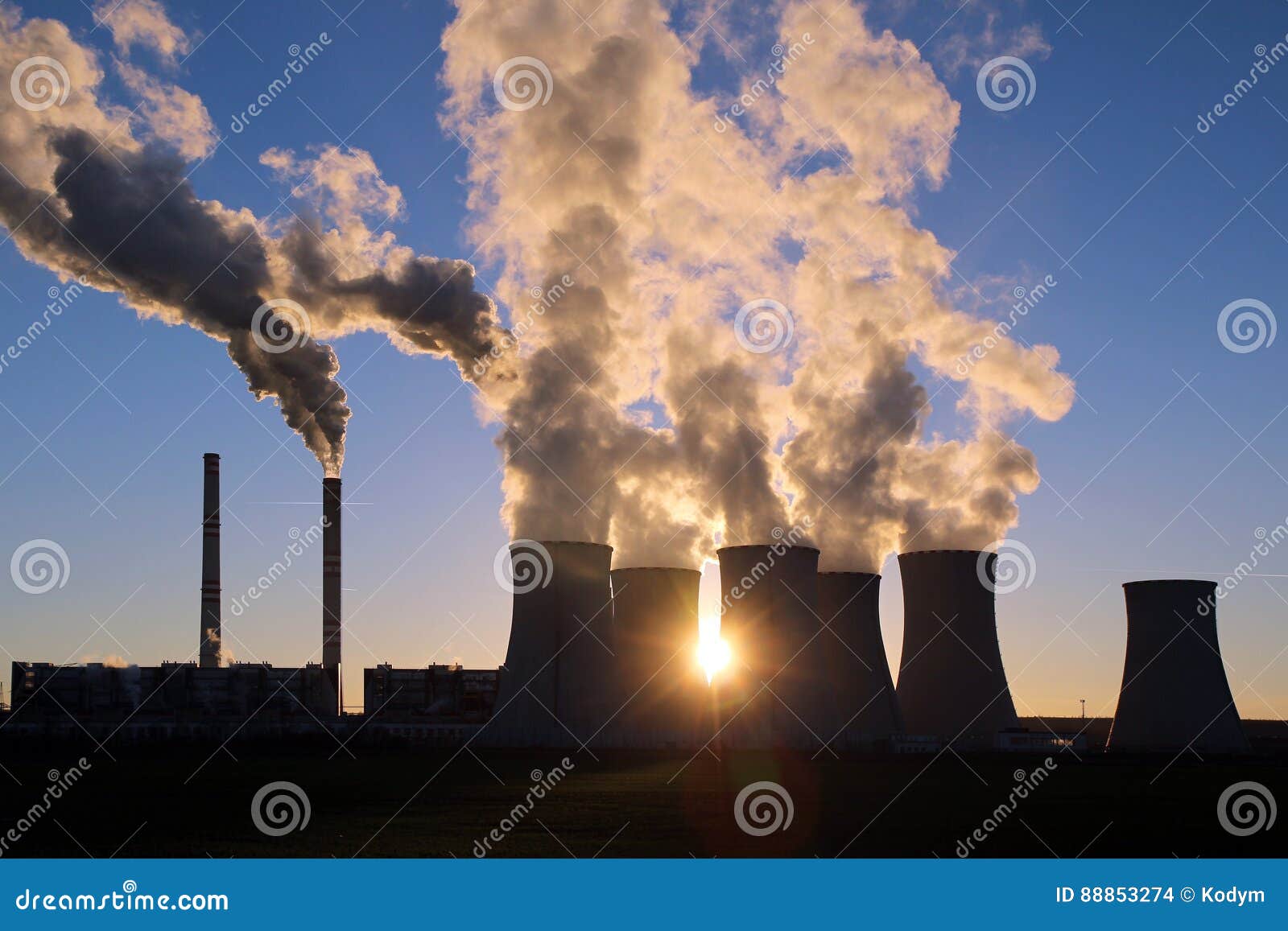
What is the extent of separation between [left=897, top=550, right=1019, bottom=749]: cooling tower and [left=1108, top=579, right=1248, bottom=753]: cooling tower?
12.2ft

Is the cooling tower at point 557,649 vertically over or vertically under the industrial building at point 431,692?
under

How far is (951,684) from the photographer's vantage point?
33.3 meters

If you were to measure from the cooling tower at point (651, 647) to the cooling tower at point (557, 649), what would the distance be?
0.92m

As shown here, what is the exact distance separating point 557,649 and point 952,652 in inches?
424

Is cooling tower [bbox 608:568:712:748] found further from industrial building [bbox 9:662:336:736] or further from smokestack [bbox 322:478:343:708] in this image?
industrial building [bbox 9:662:336:736]

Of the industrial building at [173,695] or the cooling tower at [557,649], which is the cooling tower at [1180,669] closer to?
the cooling tower at [557,649]

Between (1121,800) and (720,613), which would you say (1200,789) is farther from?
(720,613)

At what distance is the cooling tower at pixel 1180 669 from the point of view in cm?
3056

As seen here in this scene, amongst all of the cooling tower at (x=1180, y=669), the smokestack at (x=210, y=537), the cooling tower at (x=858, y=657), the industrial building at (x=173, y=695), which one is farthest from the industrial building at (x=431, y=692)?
the cooling tower at (x=1180, y=669)

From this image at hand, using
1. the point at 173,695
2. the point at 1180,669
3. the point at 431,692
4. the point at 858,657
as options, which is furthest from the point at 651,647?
the point at 173,695

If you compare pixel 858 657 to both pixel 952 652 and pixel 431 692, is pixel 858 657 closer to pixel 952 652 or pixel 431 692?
pixel 952 652

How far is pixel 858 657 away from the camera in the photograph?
110ft

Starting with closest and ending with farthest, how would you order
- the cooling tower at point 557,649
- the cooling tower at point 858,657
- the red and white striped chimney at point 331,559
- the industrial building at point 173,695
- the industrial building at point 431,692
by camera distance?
the cooling tower at point 557,649, the cooling tower at point 858,657, the red and white striped chimney at point 331,559, the industrial building at point 173,695, the industrial building at point 431,692

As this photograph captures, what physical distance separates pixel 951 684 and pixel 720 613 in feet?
24.2
